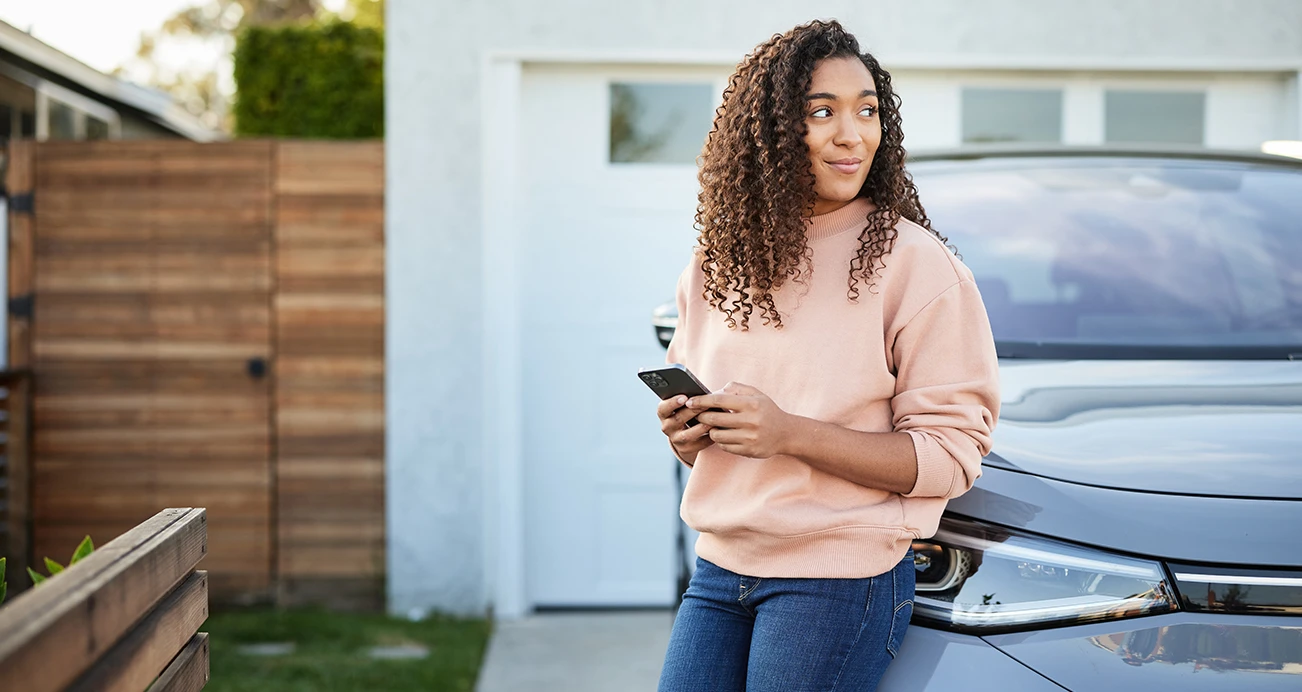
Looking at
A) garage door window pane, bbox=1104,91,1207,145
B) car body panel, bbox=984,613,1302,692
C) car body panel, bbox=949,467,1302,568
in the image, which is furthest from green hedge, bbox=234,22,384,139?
car body panel, bbox=984,613,1302,692

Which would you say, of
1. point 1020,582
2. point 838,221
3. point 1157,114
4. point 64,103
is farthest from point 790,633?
point 64,103

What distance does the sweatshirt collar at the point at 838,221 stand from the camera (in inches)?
67.1

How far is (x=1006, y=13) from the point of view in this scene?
4836 mm

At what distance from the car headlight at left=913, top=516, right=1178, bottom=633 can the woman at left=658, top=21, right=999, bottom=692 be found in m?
0.08

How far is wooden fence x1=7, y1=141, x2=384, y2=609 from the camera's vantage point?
4.87m

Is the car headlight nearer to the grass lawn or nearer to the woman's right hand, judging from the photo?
the woman's right hand

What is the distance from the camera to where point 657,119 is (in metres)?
4.99

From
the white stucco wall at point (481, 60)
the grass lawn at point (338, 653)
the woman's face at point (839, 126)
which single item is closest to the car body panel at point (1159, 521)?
the woman's face at point (839, 126)

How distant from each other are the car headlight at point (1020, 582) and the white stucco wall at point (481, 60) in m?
3.33

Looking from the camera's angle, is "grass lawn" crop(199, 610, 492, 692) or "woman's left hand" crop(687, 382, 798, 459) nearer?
"woman's left hand" crop(687, 382, 798, 459)

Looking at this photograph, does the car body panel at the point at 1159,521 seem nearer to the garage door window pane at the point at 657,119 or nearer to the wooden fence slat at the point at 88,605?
the wooden fence slat at the point at 88,605

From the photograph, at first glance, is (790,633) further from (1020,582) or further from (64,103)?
(64,103)

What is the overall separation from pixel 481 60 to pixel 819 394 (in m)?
3.53

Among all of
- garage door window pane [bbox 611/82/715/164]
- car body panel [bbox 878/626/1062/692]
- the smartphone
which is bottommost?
car body panel [bbox 878/626/1062/692]
